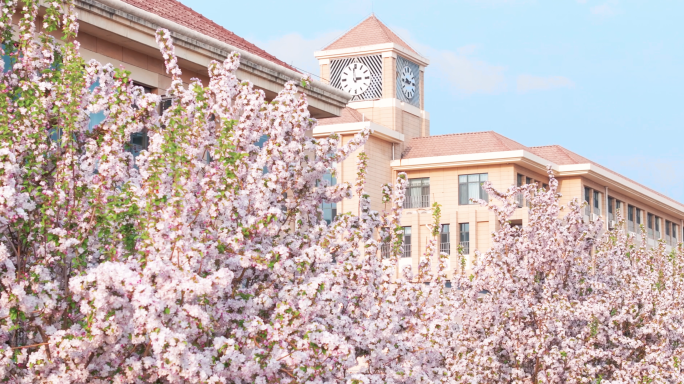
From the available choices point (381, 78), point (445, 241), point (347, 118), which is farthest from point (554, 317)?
point (381, 78)

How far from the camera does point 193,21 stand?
21000 mm

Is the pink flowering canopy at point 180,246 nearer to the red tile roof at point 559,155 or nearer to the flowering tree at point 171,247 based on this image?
the flowering tree at point 171,247

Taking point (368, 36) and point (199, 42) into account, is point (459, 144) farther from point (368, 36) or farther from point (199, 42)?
point (199, 42)

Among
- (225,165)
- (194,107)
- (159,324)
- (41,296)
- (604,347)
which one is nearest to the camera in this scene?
(159,324)

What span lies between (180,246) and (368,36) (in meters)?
56.2

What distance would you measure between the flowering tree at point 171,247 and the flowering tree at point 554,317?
539 centimetres

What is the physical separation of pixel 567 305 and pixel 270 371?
900cm

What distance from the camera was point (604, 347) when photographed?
59.7 ft

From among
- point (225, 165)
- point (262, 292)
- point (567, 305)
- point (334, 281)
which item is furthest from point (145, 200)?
point (567, 305)

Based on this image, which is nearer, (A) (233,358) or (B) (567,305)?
(A) (233,358)

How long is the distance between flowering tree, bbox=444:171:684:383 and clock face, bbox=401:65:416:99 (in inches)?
1734

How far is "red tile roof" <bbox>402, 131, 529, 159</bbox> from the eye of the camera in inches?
2293

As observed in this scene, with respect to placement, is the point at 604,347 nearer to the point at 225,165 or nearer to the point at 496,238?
the point at 496,238

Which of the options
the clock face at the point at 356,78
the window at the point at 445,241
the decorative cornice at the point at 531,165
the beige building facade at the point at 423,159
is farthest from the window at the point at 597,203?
the clock face at the point at 356,78
